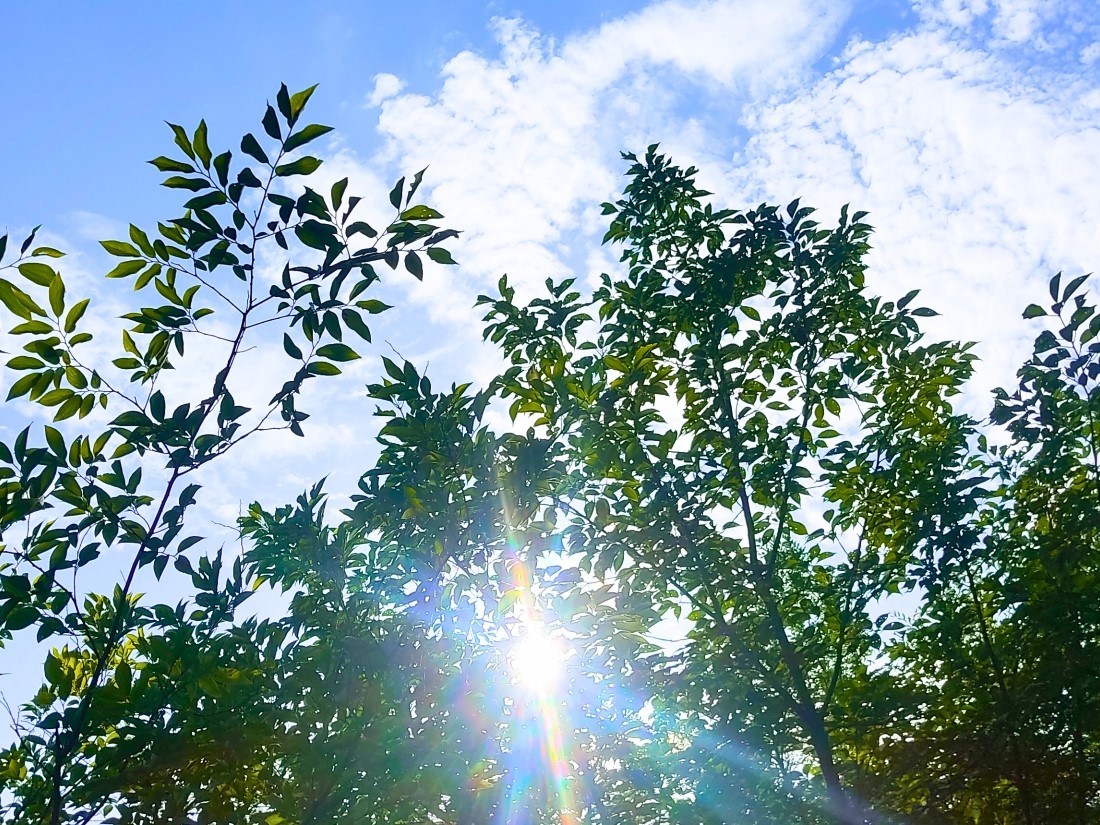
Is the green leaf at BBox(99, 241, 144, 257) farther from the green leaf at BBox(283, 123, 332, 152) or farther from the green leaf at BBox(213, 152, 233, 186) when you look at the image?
the green leaf at BBox(283, 123, 332, 152)

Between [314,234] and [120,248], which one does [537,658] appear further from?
[120,248]

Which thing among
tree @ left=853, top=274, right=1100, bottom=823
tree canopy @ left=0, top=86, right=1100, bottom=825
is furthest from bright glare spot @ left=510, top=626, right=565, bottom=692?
tree @ left=853, top=274, right=1100, bottom=823

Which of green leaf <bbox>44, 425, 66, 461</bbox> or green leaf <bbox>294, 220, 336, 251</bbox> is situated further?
green leaf <bbox>44, 425, 66, 461</bbox>

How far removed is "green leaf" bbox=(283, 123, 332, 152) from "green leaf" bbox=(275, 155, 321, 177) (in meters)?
0.04

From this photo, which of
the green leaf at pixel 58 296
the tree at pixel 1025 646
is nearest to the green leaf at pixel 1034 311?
the tree at pixel 1025 646

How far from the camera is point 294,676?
9.37 feet

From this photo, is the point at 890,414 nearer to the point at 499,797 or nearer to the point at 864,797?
the point at 864,797

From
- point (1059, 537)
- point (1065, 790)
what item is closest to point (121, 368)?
point (1059, 537)

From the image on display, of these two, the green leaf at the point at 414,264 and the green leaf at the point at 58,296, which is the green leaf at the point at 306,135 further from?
the green leaf at the point at 58,296

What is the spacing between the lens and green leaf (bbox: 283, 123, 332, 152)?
2168mm

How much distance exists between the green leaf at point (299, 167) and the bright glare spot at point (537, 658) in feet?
6.30

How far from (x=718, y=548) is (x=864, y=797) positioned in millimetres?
1933

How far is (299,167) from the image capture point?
221cm

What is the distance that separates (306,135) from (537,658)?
7.23 ft
